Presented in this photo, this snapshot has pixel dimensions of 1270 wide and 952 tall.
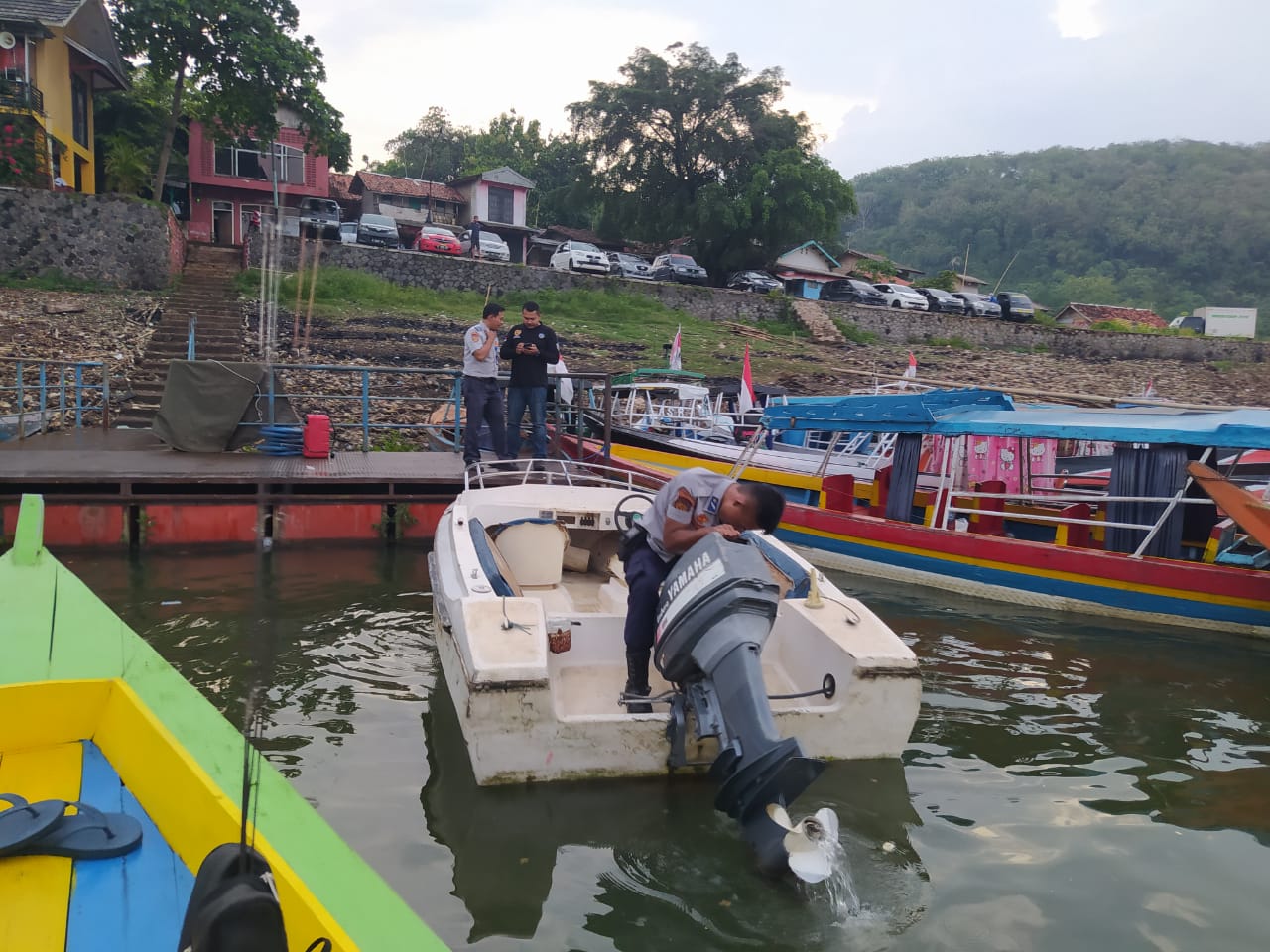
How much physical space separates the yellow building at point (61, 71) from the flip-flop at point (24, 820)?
924 inches

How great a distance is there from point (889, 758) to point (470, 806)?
6.69 feet

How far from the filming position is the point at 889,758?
4488mm

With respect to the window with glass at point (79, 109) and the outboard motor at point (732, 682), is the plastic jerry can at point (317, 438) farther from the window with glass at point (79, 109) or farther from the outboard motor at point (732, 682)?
the window with glass at point (79, 109)

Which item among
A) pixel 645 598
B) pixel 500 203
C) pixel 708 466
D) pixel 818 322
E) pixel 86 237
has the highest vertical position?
pixel 500 203

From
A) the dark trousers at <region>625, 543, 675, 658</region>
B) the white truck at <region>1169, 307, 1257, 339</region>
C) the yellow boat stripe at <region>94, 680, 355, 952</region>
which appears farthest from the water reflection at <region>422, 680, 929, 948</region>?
the white truck at <region>1169, 307, 1257, 339</region>

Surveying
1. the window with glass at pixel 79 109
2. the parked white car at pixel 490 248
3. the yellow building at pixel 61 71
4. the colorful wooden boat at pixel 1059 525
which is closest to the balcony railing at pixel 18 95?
the yellow building at pixel 61 71

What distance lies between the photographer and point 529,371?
987cm

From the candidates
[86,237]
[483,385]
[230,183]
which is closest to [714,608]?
[483,385]

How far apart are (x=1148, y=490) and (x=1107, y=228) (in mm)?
85412

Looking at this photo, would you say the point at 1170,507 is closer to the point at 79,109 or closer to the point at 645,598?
the point at 645,598

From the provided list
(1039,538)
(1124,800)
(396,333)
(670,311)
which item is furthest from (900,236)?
(1124,800)

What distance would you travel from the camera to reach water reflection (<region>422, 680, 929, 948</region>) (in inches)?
136

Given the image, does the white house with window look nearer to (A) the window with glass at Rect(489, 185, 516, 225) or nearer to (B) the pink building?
(A) the window with glass at Rect(489, 185, 516, 225)

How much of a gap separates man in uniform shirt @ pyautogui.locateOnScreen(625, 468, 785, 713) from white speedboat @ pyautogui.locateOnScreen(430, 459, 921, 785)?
16 cm
